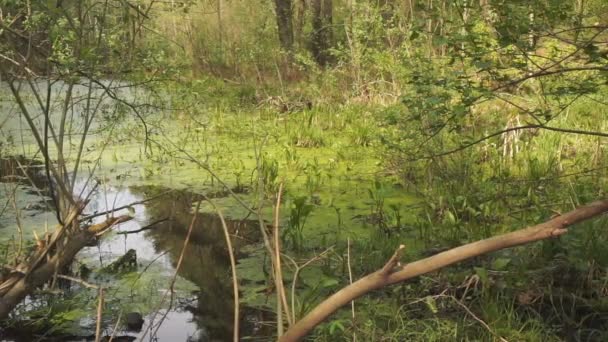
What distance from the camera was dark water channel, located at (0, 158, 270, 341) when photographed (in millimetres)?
3119

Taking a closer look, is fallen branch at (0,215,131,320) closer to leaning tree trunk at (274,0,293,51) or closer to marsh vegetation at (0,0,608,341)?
marsh vegetation at (0,0,608,341)

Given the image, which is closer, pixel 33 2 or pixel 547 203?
pixel 33 2

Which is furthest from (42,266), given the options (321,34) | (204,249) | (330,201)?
(321,34)

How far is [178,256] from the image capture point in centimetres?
409

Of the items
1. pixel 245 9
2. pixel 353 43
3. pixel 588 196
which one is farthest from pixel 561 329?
pixel 245 9

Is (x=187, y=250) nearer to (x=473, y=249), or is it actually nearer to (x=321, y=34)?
(x=473, y=249)

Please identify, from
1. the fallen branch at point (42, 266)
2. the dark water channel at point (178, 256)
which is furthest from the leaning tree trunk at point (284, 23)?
the fallen branch at point (42, 266)

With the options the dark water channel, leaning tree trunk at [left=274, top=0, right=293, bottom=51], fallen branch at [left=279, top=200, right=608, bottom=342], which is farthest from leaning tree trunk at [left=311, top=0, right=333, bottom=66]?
fallen branch at [left=279, top=200, right=608, bottom=342]

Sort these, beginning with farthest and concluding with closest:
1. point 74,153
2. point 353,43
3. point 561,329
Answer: point 353,43 → point 74,153 → point 561,329

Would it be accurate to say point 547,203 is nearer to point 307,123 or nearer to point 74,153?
point 307,123

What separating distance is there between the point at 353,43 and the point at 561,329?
5.95 m

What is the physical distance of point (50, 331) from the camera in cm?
292

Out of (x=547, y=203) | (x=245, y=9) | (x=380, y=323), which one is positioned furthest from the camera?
(x=245, y=9)

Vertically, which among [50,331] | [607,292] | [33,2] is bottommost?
[50,331]
